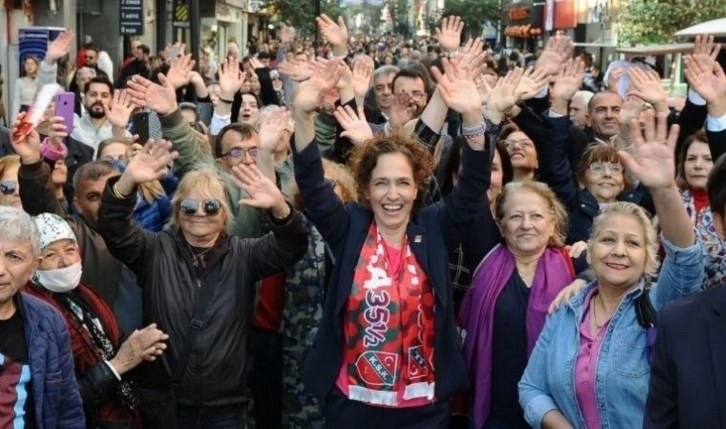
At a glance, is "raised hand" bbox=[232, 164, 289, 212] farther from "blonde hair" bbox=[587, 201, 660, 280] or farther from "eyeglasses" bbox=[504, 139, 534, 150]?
"eyeglasses" bbox=[504, 139, 534, 150]

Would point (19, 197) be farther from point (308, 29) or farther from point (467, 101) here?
point (308, 29)

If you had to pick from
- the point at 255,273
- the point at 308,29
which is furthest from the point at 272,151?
the point at 308,29

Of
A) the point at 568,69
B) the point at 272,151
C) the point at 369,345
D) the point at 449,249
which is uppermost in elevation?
the point at 568,69

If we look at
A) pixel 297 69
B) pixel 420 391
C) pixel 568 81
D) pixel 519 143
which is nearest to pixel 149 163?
pixel 420 391

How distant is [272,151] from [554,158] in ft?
6.66

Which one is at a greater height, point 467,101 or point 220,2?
point 220,2

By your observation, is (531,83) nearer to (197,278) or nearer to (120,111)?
(197,278)

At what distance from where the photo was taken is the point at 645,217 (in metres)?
4.09

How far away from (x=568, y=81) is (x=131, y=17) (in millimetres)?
15681

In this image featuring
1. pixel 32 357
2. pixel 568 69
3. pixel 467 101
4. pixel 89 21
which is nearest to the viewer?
pixel 32 357

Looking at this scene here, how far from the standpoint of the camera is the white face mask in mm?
4438

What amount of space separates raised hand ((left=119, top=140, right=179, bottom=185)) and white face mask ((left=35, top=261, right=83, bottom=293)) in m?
0.49

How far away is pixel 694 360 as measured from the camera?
9.24ft

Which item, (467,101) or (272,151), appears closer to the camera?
(467,101)
